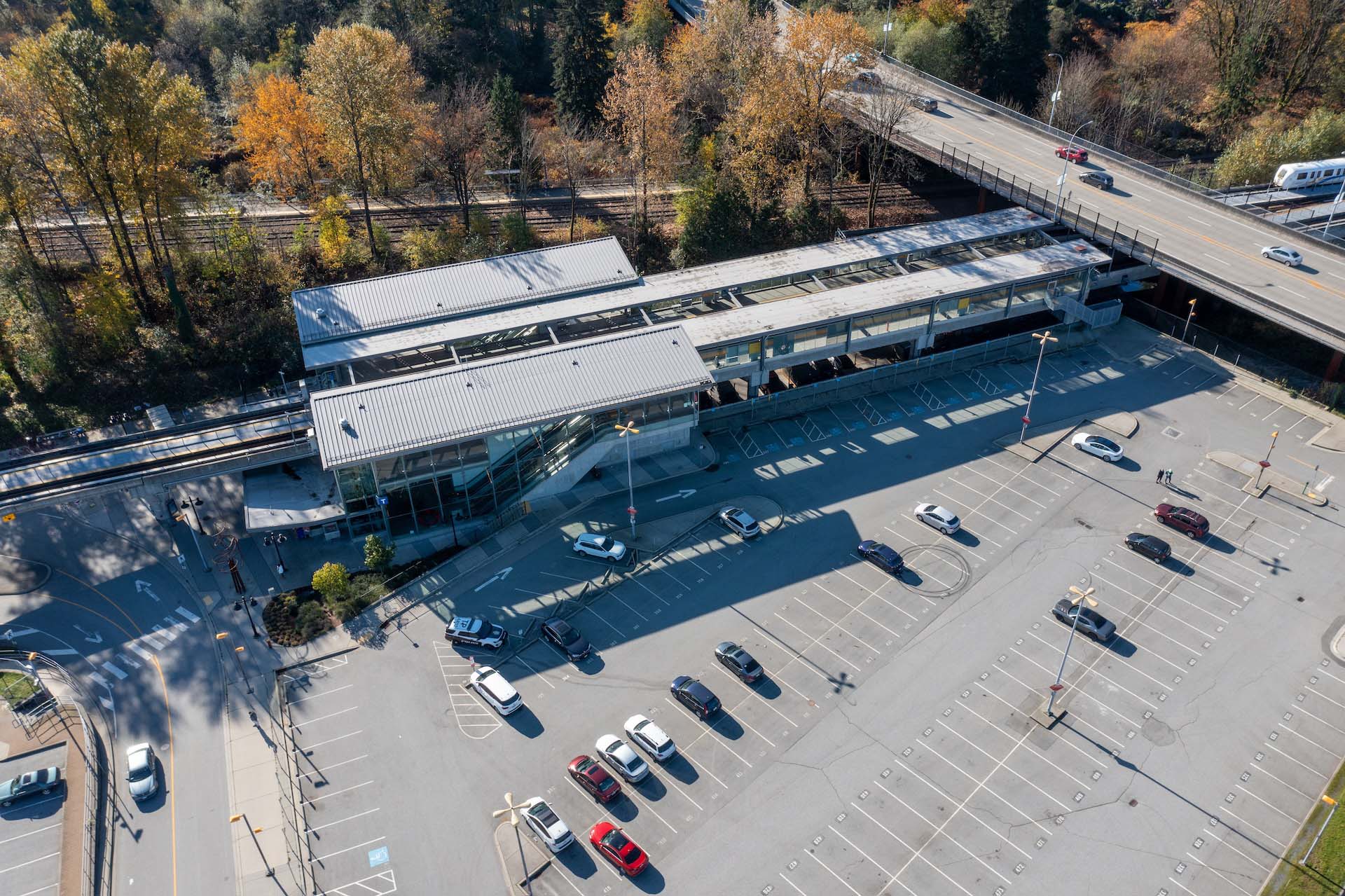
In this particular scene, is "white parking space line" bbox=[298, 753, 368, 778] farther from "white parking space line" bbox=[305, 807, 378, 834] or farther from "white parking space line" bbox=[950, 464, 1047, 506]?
"white parking space line" bbox=[950, 464, 1047, 506]

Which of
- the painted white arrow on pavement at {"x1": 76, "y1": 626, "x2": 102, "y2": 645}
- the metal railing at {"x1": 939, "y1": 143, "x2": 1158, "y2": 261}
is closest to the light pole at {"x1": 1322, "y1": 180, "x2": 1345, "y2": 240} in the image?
the metal railing at {"x1": 939, "y1": 143, "x2": 1158, "y2": 261}

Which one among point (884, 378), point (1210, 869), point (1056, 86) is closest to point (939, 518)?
point (884, 378)

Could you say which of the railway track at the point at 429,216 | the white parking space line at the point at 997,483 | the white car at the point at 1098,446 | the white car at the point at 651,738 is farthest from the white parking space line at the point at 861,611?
the railway track at the point at 429,216

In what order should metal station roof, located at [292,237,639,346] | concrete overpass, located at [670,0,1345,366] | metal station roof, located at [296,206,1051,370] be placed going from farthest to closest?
1. concrete overpass, located at [670,0,1345,366]
2. metal station roof, located at [292,237,639,346]
3. metal station roof, located at [296,206,1051,370]

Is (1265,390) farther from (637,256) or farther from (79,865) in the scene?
(79,865)

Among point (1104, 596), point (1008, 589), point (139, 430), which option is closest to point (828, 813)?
point (1008, 589)

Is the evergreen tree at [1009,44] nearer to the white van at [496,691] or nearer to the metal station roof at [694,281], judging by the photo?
the metal station roof at [694,281]
